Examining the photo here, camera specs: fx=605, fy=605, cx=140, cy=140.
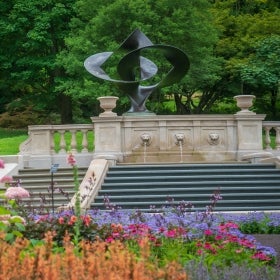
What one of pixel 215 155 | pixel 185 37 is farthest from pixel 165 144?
pixel 185 37

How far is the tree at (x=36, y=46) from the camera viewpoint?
32844 mm

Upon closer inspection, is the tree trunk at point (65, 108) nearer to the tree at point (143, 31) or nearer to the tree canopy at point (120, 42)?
the tree canopy at point (120, 42)

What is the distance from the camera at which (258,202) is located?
16016 mm

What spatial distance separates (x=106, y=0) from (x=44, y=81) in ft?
30.2

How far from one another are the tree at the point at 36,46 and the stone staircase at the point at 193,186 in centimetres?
1451

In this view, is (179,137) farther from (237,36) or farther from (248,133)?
(237,36)

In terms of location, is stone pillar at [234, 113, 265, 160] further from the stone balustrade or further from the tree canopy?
the tree canopy

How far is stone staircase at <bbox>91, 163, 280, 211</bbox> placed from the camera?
15898 millimetres

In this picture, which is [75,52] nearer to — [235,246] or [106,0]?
[106,0]

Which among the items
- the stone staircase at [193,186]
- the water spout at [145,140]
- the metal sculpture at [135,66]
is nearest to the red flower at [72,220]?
the stone staircase at [193,186]

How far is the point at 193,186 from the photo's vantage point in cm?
1733

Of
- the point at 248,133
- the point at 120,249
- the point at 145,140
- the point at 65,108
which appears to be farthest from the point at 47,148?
the point at 120,249

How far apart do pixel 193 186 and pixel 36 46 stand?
18490 millimetres

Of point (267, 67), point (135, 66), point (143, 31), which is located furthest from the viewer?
point (143, 31)
